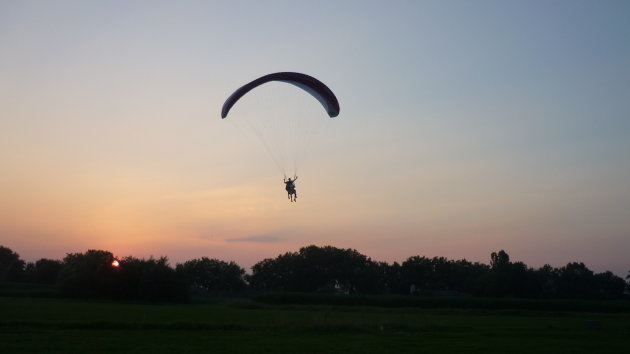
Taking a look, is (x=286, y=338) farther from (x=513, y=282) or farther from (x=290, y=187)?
(x=513, y=282)

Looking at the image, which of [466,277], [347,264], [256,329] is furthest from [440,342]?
[466,277]

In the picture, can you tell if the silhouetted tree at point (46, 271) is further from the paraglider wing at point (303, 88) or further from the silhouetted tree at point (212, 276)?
the paraglider wing at point (303, 88)

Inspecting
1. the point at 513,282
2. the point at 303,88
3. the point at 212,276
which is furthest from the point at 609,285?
the point at 303,88

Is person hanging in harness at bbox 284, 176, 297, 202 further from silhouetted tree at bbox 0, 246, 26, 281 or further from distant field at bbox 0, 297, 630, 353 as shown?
silhouetted tree at bbox 0, 246, 26, 281

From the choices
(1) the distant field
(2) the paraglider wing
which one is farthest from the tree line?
(2) the paraglider wing

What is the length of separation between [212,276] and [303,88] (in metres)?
137

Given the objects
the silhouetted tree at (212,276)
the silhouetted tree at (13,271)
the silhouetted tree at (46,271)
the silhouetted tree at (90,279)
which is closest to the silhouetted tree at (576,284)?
the silhouetted tree at (212,276)

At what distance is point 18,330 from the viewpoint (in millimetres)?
27984

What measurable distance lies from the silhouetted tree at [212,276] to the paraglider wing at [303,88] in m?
134

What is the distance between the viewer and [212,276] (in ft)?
510

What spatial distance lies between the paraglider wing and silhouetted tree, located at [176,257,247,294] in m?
134

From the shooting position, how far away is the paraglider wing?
23625 mm

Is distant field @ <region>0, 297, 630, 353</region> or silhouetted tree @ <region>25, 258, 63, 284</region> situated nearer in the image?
distant field @ <region>0, 297, 630, 353</region>

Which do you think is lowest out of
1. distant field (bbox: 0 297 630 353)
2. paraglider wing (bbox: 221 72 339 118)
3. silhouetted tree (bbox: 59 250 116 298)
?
distant field (bbox: 0 297 630 353)
